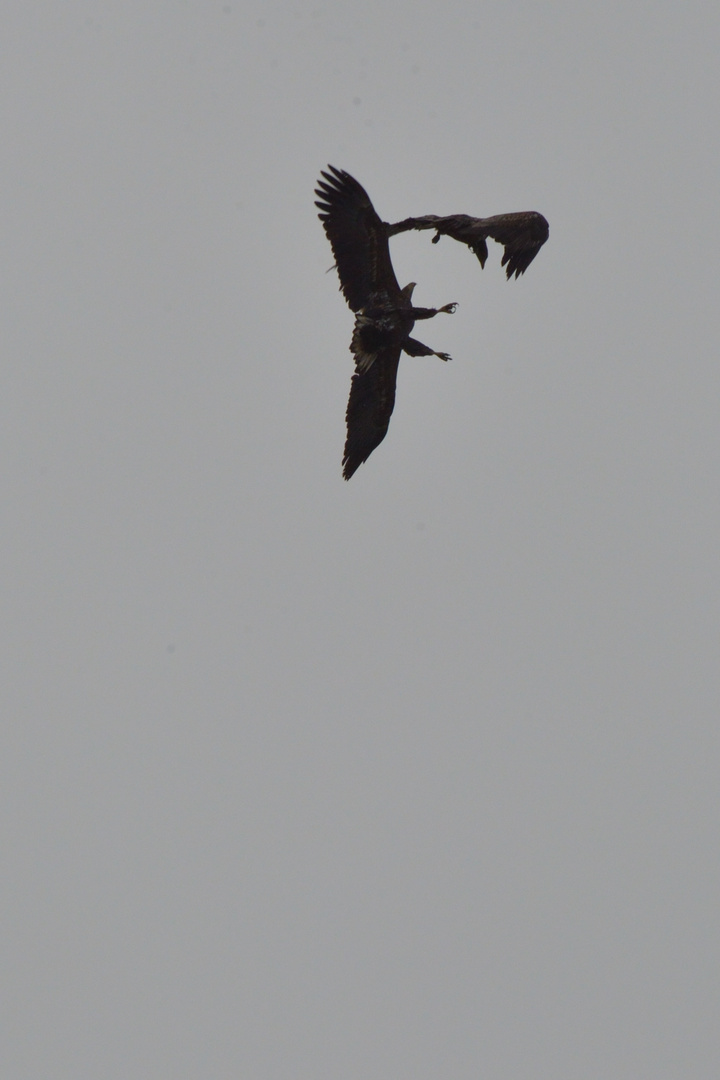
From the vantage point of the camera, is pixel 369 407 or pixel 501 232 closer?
pixel 501 232

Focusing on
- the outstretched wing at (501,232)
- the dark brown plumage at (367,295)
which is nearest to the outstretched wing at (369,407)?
the dark brown plumage at (367,295)

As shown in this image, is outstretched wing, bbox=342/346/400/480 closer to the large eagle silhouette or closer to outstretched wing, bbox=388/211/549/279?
the large eagle silhouette

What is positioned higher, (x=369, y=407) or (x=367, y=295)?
(x=367, y=295)

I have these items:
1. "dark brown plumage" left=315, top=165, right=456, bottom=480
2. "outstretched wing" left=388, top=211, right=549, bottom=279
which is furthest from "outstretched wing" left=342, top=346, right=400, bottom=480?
"outstretched wing" left=388, top=211, right=549, bottom=279

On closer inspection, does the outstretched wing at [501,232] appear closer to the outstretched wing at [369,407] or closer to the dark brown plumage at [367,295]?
the dark brown plumage at [367,295]

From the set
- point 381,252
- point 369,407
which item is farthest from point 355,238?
point 369,407

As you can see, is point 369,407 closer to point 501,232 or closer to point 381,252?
point 381,252
